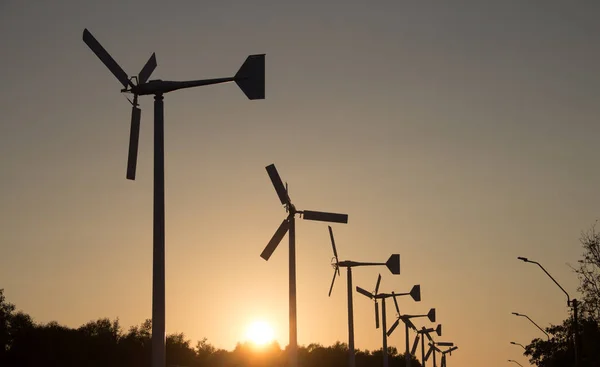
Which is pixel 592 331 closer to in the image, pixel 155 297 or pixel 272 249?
pixel 272 249

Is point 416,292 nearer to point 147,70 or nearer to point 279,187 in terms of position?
point 279,187

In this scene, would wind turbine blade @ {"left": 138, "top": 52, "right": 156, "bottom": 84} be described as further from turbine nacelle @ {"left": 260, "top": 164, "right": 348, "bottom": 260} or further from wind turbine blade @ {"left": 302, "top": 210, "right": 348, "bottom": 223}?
wind turbine blade @ {"left": 302, "top": 210, "right": 348, "bottom": 223}

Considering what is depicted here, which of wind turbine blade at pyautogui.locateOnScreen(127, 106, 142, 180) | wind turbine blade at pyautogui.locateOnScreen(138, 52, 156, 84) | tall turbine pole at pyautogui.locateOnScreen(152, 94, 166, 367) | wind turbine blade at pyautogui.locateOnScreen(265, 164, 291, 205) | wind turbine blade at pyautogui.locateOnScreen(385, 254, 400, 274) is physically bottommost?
tall turbine pole at pyautogui.locateOnScreen(152, 94, 166, 367)

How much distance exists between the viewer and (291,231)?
72375mm

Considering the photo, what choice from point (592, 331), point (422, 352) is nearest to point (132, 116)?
point (592, 331)

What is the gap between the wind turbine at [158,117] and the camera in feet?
120

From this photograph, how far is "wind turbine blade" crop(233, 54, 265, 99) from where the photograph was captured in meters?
41.1

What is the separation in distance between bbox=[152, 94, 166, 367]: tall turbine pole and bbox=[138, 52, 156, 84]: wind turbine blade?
2241mm

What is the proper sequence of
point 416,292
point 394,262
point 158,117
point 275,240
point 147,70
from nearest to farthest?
point 158,117
point 147,70
point 275,240
point 394,262
point 416,292

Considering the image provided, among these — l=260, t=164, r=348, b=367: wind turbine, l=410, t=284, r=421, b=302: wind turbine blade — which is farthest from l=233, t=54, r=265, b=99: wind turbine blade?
l=410, t=284, r=421, b=302: wind turbine blade

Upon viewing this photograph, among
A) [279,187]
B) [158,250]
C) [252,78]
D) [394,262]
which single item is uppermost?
[279,187]

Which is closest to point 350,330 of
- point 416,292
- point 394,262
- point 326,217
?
point 394,262

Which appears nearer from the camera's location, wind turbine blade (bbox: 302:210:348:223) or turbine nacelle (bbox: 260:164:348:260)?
turbine nacelle (bbox: 260:164:348:260)

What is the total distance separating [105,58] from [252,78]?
6523 mm
